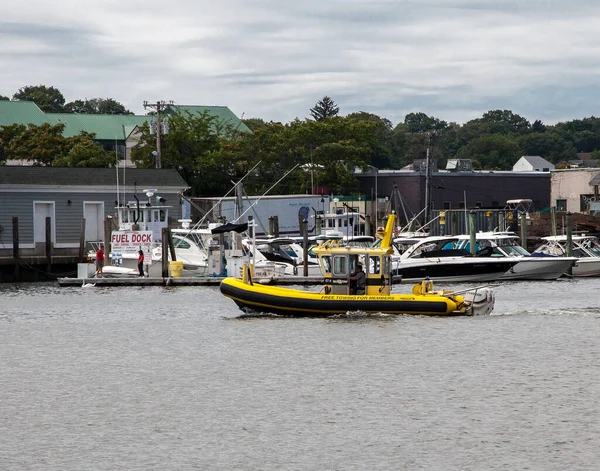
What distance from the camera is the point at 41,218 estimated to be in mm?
64812

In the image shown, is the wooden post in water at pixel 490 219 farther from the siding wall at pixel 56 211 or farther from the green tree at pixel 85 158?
the green tree at pixel 85 158

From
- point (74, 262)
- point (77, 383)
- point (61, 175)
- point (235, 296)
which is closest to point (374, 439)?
point (77, 383)

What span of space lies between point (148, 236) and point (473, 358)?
26.7 metres

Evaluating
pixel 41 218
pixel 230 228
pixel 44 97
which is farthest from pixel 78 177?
pixel 44 97

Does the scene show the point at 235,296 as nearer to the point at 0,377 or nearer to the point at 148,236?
the point at 0,377

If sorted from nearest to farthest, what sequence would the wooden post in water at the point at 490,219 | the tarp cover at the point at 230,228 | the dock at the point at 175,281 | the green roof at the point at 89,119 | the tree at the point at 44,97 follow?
1. the dock at the point at 175,281
2. the tarp cover at the point at 230,228
3. the wooden post in water at the point at 490,219
4. the green roof at the point at 89,119
5. the tree at the point at 44,97

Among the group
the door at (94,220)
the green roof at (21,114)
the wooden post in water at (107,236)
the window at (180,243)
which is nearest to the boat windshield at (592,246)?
the window at (180,243)

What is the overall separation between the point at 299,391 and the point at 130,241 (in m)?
30.0

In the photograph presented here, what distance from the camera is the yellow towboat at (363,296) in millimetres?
36219

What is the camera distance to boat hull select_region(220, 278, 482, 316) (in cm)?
3616

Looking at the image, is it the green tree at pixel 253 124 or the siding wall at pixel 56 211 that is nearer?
the siding wall at pixel 56 211

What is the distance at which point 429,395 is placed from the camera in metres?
27.0

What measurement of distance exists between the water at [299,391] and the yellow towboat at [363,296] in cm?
69

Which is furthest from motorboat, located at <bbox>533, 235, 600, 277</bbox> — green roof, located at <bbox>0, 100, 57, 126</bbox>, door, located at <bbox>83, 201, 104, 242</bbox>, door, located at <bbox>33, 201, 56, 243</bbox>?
green roof, located at <bbox>0, 100, 57, 126</bbox>
